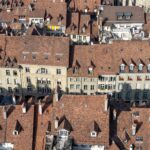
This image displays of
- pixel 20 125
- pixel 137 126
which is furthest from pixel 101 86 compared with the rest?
pixel 20 125

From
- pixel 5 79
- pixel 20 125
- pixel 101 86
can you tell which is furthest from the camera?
pixel 5 79

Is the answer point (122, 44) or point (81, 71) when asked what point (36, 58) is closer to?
point (81, 71)

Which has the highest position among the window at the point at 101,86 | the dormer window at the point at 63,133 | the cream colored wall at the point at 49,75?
the cream colored wall at the point at 49,75

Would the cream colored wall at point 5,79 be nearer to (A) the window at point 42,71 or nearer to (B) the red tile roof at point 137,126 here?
(A) the window at point 42,71

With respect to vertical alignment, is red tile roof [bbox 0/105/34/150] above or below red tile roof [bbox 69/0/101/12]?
below

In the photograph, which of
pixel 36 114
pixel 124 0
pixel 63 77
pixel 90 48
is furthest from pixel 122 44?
pixel 124 0

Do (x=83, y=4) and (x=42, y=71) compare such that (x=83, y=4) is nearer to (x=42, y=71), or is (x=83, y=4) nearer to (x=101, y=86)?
(x=42, y=71)

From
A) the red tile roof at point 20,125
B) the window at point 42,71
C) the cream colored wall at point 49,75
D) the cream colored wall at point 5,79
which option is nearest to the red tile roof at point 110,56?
the cream colored wall at point 49,75

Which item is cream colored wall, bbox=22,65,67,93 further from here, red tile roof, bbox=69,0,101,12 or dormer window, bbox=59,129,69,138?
red tile roof, bbox=69,0,101,12

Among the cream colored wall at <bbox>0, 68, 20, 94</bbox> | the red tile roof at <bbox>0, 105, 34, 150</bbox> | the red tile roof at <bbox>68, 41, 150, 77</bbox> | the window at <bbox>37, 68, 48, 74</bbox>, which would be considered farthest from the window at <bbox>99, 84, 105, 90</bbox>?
the red tile roof at <bbox>0, 105, 34, 150</bbox>

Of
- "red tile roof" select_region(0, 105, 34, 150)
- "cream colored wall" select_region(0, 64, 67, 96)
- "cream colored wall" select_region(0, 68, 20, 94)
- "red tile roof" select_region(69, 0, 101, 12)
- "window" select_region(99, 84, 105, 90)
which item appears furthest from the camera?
"red tile roof" select_region(69, 0, 101, 12)

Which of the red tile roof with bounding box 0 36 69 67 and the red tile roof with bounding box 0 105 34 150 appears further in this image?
the red tile roof with bounding box 0 36 69 67
